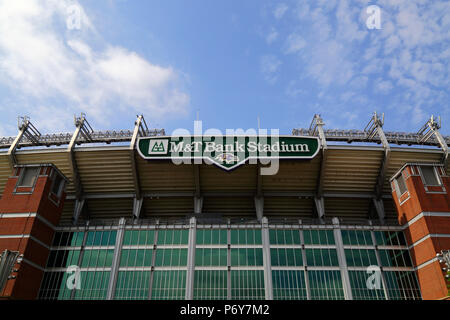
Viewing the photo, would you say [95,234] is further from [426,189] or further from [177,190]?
[426,189]

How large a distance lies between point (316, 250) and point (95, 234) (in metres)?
28.1

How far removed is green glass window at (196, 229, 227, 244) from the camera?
4084cm

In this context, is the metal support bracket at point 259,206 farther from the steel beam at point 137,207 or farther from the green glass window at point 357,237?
the steel beam at point 137,207

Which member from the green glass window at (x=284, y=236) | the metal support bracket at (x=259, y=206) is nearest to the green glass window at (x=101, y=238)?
the metal support bracket at (x=259, y=206)

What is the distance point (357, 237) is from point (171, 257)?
23.5 m

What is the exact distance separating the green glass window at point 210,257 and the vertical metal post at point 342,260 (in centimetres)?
1399

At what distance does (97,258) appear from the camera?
39.8 meters

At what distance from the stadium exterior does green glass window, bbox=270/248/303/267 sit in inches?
4.8

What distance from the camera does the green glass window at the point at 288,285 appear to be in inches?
1462
